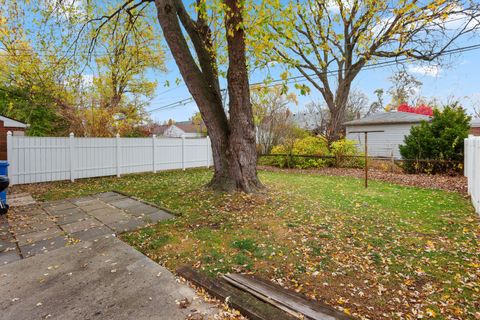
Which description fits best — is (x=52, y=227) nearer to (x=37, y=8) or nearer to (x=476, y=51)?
(x=37, y=8)

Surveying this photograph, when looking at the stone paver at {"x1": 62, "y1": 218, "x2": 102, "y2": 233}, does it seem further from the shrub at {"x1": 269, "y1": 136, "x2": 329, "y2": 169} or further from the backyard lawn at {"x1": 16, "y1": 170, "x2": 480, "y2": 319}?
the shrub at {"x1": 269, "y1": 136, "x2": 329, "y2": 169}

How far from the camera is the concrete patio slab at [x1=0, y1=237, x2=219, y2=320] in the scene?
75.7 inches

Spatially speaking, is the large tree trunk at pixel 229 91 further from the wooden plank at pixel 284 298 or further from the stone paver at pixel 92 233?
the wooden plank at pixel 284 298

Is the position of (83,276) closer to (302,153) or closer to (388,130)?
(302,153)

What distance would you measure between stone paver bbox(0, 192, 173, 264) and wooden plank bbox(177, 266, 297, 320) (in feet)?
5.99

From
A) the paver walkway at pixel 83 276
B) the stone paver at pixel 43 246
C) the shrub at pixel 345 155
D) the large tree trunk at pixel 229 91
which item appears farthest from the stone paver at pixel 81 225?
the shrub at pixel 345 155

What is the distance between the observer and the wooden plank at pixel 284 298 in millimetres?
1812

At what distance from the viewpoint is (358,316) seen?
6.18 ft

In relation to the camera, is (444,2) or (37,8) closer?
(37,8)

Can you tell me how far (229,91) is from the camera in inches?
210

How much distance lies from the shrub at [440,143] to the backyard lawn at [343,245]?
3519mm

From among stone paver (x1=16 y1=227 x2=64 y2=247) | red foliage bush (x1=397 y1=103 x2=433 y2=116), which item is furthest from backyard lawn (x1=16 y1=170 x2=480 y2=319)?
red foliage bush (x1=397 y1=103 x2=433 y2=116)

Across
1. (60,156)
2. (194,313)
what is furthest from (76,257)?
(60,156)

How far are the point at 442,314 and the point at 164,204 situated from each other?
425cm
